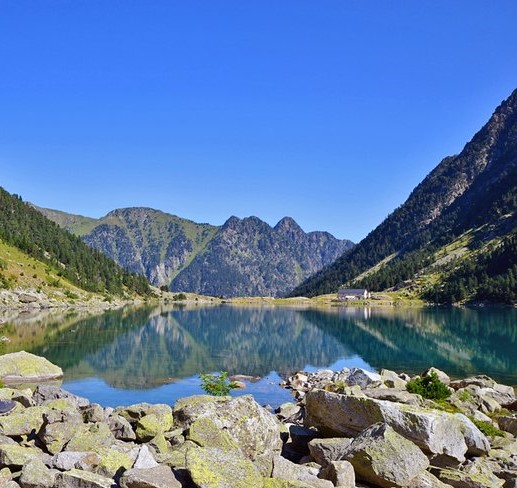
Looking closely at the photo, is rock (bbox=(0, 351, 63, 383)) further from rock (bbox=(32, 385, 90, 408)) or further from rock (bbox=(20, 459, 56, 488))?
rock (bbox=(20, 459, 56, 488))

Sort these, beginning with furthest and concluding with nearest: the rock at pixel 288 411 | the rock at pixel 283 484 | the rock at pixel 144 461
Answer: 1. the rock at pixel 288 411
2. the rock at pixel 144 461
3. the rock at pixel 283 484

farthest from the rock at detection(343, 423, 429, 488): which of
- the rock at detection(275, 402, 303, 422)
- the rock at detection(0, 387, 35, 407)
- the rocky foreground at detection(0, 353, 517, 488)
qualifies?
the rock at detection(0, 387, 35, 407)

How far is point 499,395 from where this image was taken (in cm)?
3656

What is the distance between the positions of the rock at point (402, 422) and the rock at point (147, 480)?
7.19 m

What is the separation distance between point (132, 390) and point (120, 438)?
85.5ft

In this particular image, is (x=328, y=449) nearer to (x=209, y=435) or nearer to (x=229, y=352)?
(x=209, y=435)

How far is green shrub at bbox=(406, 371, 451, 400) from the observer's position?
3084 cm

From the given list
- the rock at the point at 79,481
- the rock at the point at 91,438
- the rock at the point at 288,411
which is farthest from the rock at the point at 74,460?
the rock at the point at 288,411

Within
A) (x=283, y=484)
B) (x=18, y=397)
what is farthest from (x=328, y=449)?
(x=18, y=397)

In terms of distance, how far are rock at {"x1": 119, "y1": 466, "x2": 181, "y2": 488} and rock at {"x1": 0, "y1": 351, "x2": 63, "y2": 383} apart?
34.3m

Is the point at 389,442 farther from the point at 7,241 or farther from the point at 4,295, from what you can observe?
the point at 7,241

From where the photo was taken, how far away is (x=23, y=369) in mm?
45281

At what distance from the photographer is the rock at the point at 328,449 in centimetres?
1672

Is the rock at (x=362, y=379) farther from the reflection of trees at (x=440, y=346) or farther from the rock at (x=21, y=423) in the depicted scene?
the rock at (x=21, y=423)
